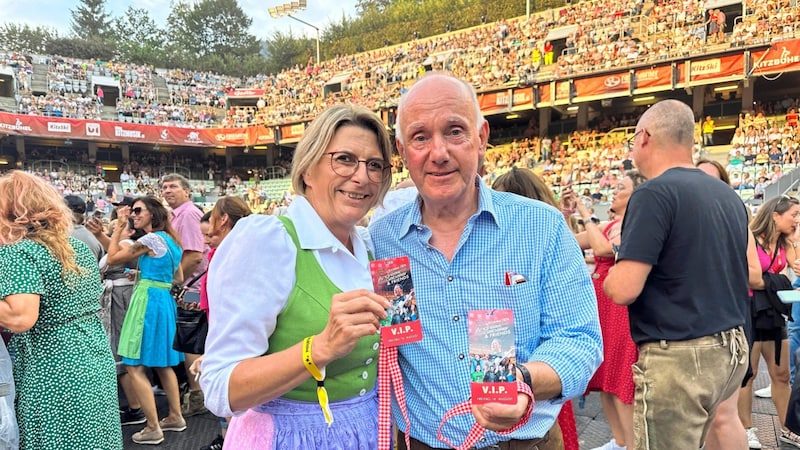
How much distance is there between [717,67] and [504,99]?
8.15m

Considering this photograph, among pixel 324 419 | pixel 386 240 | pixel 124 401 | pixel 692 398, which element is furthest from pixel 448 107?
pixel 124 401

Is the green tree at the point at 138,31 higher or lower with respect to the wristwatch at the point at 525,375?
higher

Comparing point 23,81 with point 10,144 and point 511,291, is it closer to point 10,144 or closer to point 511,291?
point 10,144

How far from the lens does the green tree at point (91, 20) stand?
66250 millimetres

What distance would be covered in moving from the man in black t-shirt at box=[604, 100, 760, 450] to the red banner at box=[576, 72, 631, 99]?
1942 centimetres

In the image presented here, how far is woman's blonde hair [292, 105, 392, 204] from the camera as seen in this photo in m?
1.59

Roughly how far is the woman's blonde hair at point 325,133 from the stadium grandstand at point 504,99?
14.0 meters

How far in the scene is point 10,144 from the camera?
31.6m

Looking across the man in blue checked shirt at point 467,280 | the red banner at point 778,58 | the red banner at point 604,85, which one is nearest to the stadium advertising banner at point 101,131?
the red banner at point 604,85

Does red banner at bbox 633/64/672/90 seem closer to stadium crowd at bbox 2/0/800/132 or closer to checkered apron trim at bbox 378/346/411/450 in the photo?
stadium crowd at bbox 2/0/800/132

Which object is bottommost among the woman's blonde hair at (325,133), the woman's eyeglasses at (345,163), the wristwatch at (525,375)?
the wristwatch at (525,375)

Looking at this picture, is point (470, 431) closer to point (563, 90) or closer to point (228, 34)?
point (563, 90)

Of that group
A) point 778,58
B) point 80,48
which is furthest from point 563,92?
point 80,48

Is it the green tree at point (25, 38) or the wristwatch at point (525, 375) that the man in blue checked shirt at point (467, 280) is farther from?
the green tree at point (25, 38)
